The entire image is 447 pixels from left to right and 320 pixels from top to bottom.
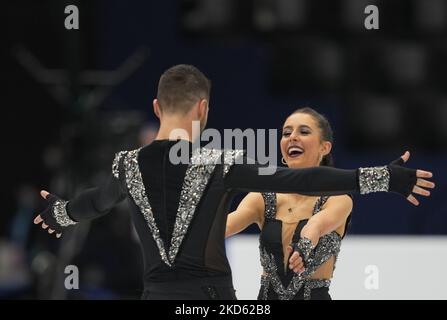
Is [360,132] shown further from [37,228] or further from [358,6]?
[37,228]

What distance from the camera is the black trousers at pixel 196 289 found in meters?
4.04

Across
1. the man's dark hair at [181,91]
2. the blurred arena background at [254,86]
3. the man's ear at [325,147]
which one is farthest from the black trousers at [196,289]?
the blurred arena background at [254,86]

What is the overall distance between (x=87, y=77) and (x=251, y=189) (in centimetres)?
680

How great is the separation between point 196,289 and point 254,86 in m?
7.06

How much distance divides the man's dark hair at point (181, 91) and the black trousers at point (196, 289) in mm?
634

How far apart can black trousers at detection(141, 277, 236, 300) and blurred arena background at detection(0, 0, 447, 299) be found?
5.17 metres

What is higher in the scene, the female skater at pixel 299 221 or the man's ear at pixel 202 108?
the man's ear at pixel 202 108

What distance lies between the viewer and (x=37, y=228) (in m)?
10.4

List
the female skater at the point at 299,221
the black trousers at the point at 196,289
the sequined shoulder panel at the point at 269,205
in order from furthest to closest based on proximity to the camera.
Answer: the sequined shoulder panel at the point at 269,205 → the female skater at the point at 299,221 → the black trousers at the point at 196,289

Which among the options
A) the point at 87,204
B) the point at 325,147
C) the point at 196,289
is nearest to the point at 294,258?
the point at 196,289

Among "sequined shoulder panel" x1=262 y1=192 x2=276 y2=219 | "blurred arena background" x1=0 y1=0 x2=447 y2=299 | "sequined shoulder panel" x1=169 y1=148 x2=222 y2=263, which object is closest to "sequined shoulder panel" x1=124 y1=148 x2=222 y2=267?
"sequined shoulder panel" x1=169 y1=148 x2=222 y2=263

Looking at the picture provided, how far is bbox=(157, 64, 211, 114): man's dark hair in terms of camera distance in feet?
13.3

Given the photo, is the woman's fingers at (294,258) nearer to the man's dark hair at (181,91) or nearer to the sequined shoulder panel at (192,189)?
the sequined shoulder panel at (192,189)

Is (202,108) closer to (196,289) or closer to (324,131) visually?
(196,289)
